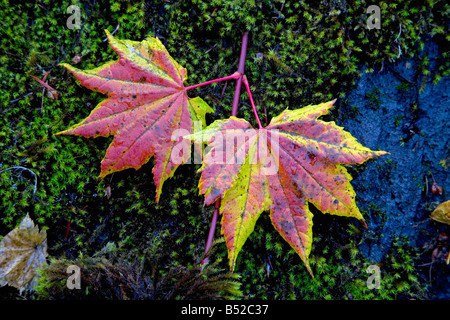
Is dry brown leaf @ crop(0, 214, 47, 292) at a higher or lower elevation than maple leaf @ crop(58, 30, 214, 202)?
lower

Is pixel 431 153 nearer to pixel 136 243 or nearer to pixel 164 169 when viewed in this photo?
pixel 164 169

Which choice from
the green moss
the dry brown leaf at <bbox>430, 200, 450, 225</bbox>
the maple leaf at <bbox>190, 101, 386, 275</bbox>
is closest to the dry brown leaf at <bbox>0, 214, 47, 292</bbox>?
the green moss

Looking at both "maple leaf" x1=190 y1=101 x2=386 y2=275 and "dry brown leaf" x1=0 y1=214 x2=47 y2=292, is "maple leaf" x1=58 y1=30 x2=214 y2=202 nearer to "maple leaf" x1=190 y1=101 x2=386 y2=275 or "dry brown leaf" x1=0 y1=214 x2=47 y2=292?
"maple leaf" x1=190 y1=101 x2=386 y2=275

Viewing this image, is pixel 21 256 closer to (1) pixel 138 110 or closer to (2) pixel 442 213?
(1) pixel 138 110

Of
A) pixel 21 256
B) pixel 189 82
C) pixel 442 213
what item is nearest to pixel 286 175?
pixel 189 82
